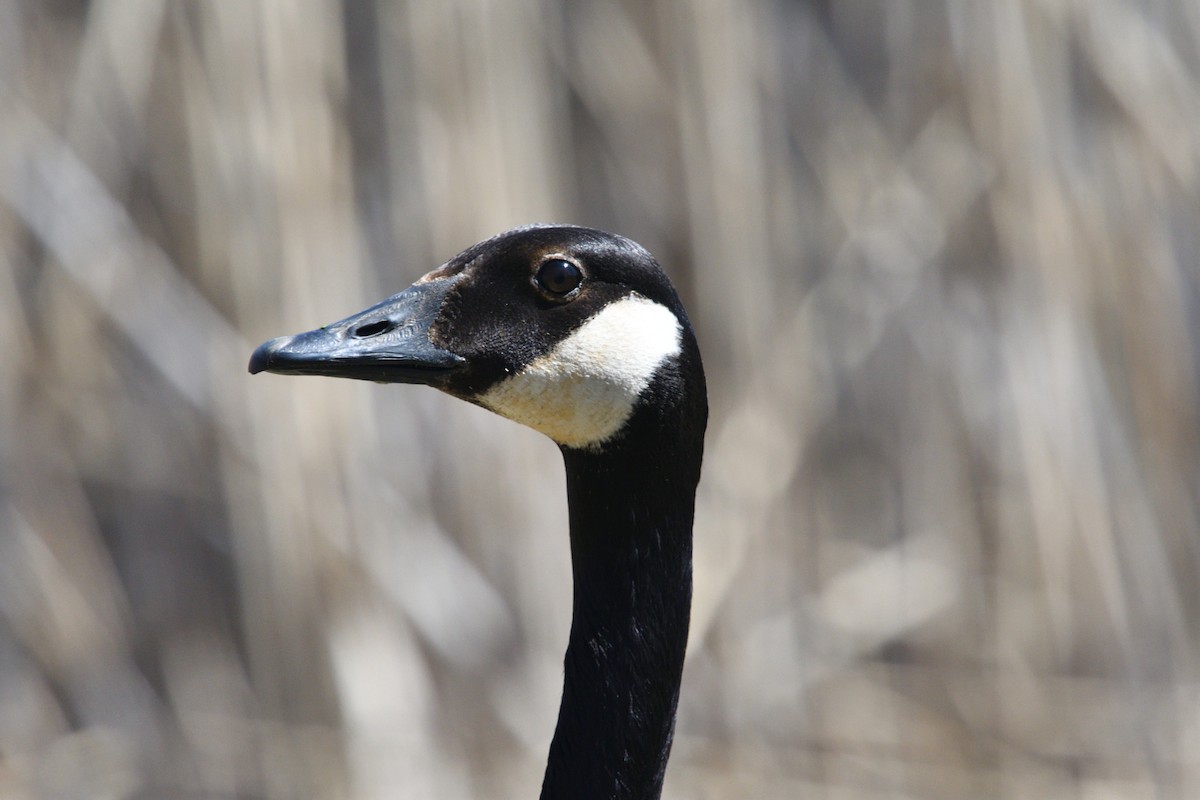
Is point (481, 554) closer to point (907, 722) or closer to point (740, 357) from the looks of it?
point (740, 357)

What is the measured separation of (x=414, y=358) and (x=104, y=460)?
7.01 feet

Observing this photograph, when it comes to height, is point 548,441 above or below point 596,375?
below

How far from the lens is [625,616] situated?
165 centimetres

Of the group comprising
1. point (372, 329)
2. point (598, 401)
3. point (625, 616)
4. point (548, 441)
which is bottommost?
point (548, 441)

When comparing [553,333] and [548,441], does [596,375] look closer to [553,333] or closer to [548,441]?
[553,333]

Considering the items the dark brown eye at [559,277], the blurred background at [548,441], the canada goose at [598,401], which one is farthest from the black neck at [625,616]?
the blurred background at [548,441]

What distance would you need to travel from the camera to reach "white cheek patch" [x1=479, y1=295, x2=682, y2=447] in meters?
1.60

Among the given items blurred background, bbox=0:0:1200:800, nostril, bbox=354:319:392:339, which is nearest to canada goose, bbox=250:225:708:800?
nostril, bbox=354:319:392:339

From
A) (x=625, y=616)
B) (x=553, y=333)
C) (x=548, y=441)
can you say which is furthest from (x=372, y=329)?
(x=548, y=441)

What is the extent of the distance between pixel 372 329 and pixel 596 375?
285 mm

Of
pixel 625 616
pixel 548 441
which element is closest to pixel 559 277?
pixel 625 616

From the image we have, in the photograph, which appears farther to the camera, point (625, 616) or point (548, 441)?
point (548, 441)

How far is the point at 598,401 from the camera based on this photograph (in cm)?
161

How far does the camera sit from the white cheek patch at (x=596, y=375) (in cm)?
160
